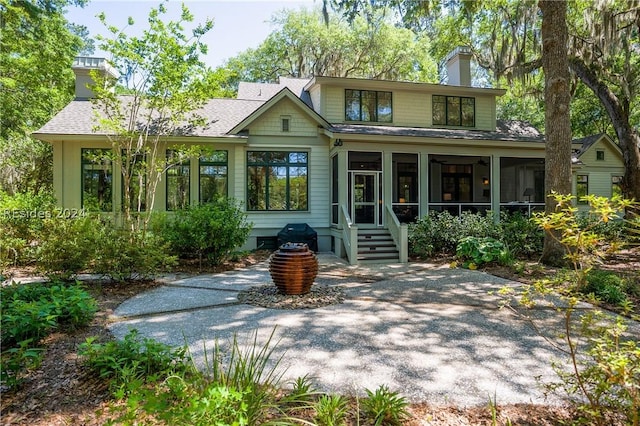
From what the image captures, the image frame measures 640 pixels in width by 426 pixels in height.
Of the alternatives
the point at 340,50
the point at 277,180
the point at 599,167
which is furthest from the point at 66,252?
the point at 340,50

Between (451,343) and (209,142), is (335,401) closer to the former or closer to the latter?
(451,343)

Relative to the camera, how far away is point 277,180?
12.2 meters

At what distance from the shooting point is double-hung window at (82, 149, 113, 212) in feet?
37.8

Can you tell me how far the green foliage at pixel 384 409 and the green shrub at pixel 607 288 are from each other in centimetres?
467

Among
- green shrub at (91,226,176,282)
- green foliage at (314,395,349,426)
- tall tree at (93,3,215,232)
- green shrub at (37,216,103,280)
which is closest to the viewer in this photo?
green foliage at (314,395,349,426)

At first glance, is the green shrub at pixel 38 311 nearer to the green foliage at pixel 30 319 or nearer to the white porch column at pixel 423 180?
the green foliage at pixel 30 319

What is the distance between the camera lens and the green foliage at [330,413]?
2.36m

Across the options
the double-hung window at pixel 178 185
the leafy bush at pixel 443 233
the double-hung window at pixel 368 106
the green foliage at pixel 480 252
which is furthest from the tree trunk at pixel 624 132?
the double-hung window at pixel 178 185

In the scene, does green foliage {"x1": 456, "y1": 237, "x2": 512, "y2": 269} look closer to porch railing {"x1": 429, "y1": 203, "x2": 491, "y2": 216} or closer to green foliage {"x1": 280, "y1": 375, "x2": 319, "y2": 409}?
porch railing {"x1": 429, "y1": 203, "x2": 491, "y2": 216}

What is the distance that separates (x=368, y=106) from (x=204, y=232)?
8165 millimetres

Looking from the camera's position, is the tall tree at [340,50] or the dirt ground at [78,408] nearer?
the dirt ground at [78,408]

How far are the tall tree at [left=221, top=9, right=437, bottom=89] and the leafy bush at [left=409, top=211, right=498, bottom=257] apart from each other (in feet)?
56.8

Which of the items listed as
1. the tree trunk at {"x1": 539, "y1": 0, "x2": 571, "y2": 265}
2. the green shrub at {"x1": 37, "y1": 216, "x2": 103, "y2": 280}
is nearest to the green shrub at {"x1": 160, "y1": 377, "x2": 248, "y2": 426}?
the green shrub at {"x1": 37, "y1": 216, "x2": 103, "y2": 280}

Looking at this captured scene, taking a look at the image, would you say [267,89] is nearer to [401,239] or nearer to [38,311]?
[401,239]
